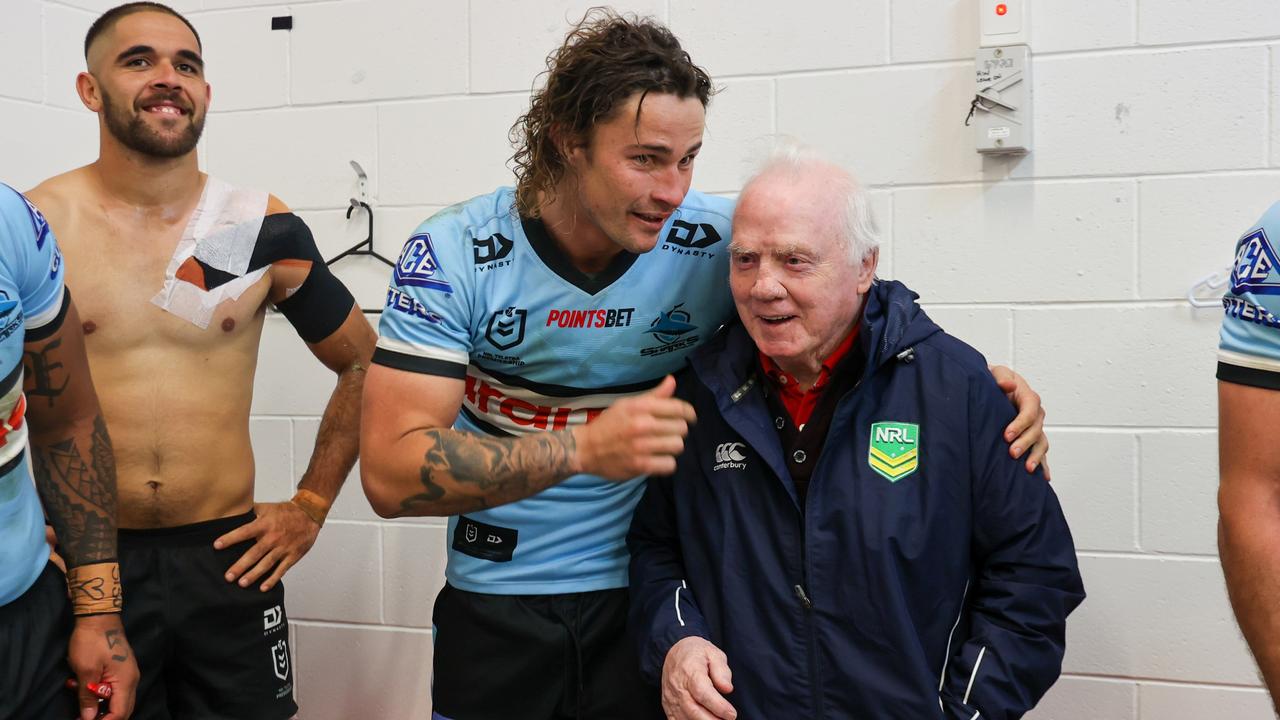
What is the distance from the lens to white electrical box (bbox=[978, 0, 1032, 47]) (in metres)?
2.17

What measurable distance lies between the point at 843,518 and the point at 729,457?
21 centimetres

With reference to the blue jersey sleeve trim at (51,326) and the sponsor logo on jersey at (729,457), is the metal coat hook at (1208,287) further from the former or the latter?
the blue jersey sleeve trim at (51,326)

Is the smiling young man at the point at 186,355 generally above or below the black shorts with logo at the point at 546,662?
above

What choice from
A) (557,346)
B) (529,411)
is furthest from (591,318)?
(529,411)

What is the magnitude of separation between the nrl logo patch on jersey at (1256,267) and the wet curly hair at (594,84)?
0.82 metres

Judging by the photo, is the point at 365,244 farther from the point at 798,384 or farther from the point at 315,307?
the point at 798,384

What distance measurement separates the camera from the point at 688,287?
182 cm

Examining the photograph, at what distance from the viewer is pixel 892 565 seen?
1.52 meters

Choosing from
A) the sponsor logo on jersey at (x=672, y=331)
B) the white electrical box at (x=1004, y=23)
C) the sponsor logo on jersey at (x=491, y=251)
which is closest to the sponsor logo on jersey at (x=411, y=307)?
the sponsor logo on jersey at (x=491, y=251)

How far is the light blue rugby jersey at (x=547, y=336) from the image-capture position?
5.62 ft

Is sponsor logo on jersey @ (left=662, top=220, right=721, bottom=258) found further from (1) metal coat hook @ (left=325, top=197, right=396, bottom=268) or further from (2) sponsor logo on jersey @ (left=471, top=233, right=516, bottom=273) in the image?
(1) metal coat hook @ (left=325, top=197, right=396, bottom=268)

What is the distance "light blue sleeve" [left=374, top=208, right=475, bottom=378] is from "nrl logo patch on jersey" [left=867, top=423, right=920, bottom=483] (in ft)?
2.10

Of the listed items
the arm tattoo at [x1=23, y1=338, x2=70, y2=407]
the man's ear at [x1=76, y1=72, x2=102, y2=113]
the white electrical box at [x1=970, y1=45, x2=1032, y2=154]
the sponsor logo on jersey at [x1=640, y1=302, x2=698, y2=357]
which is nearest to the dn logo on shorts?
the arm tattoo at [x1=23, y1=338, x2=70, y2=407]

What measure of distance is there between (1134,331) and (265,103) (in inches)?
85.1
